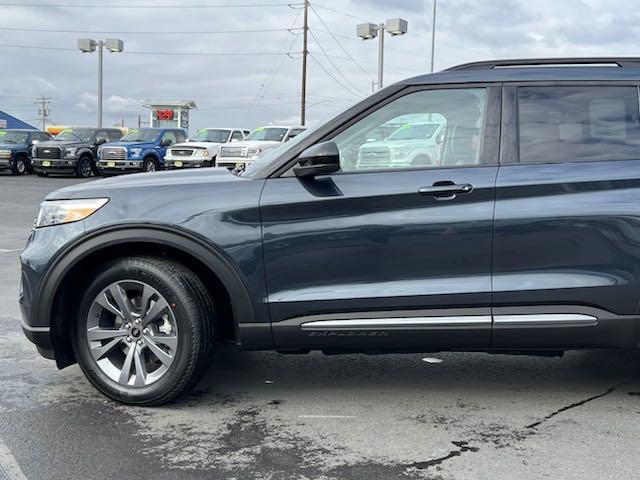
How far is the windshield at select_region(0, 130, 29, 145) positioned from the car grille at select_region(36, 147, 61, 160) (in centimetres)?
254

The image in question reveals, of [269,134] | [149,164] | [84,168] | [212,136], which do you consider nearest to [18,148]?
[84,168]

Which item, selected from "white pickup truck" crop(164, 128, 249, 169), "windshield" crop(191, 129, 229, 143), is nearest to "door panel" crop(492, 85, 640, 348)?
"white pickup truck" crop(164, 128, 249, 169)

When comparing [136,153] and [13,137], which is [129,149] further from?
[13,137]

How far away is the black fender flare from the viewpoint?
12.9 feet

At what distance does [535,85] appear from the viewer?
4.11 m

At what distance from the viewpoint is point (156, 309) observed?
4035mm

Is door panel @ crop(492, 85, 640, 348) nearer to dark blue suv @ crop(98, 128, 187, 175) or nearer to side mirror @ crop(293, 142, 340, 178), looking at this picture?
side mirror @ crop(293, 142, 340, 178)

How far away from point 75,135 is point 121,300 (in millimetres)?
25637

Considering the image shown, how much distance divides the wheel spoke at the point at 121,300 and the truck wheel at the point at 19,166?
25693mm

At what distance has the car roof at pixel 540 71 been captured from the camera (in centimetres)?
412

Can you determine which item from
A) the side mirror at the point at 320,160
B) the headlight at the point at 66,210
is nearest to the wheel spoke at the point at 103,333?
the headlight at the point at 66,210

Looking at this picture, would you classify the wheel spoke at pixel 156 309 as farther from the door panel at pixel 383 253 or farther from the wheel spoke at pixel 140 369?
the door panel at pixel 383 253

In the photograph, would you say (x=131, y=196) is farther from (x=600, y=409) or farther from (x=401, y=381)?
(x=600, y=409)

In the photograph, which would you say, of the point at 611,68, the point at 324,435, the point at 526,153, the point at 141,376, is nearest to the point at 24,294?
the point at 141,376
